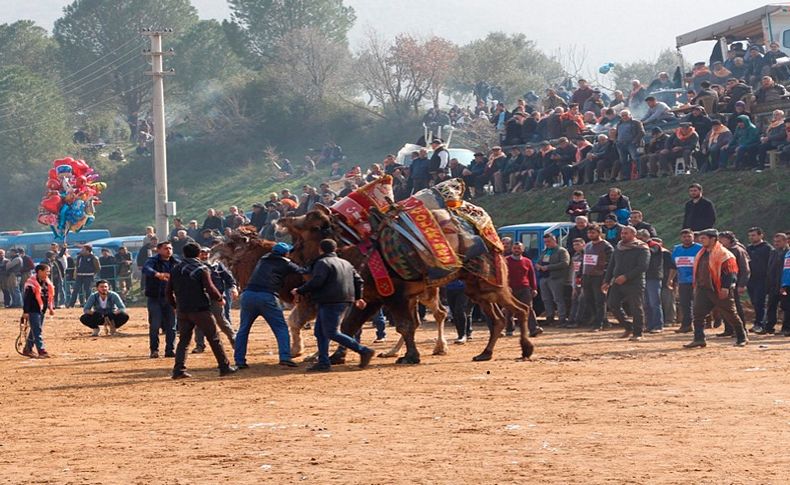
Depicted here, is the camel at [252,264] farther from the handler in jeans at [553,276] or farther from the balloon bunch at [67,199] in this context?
the balloon bunch at [67,199]

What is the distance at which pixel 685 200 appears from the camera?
30422mm

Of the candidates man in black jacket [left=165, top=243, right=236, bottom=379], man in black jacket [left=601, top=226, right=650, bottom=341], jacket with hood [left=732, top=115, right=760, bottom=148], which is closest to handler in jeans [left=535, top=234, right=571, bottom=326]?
man in black jacket [left=601, top=226, right=650, bottom=341]

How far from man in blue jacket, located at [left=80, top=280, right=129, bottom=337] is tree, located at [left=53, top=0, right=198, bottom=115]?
67.5 m

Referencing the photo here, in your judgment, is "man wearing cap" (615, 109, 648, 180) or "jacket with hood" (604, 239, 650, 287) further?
"man wearing cap" (615, 109, 648, 180)

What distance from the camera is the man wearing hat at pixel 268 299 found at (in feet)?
58.9

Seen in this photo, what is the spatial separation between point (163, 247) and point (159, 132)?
2098 centimetres

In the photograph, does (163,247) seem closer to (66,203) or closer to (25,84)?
(66,203)

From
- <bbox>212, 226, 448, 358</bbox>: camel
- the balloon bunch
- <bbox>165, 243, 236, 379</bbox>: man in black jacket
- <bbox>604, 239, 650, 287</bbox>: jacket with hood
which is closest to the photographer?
<bbox>165, 243, 236, 379</bbox>: man in black jacket

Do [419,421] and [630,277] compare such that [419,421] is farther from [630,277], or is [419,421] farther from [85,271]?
[85,271]

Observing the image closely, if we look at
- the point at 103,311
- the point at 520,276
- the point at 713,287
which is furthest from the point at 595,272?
the point at 103,311

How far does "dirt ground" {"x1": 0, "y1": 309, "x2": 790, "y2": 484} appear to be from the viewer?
1070cm

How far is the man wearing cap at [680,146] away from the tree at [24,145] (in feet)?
172

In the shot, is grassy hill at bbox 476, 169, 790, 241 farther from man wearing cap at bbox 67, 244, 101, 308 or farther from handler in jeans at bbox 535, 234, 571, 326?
man wearing cap at bbox 67, 244, 101, 308

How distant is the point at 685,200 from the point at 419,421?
18.5 meters
